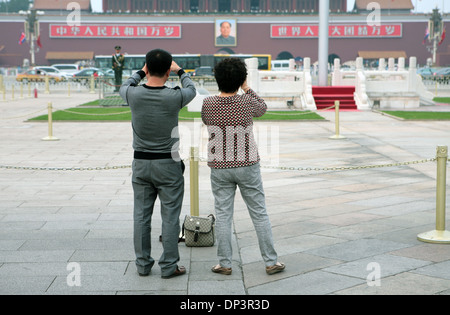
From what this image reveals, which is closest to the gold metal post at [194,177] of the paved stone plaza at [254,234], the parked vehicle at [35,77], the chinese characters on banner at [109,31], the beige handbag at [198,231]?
the beige handbag at [198,231]

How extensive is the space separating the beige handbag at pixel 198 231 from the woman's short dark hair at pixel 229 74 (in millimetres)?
1368

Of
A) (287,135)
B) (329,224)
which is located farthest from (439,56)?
(329,224)

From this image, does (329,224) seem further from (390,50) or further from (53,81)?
(390,50)

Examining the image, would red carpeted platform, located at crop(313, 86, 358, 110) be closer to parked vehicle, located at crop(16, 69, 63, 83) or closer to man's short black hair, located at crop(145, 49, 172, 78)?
man's short black hair, located at crop(145, 49, 172, 78)

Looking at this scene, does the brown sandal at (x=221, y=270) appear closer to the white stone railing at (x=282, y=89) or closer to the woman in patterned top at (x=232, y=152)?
the woman in patterned top at (x=232, y=152)

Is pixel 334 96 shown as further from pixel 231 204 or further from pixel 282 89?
pixel 231 204

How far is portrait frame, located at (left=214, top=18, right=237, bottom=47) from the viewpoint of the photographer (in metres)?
56.6

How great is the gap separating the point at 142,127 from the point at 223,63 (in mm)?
741

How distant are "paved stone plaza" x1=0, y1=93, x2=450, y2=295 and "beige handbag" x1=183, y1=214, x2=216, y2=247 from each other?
11 cm

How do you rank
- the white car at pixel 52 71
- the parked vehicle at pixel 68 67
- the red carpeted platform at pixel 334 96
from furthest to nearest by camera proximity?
the parked vehicle at pixel 68 67 < the white car at pixel 52 71 < the red carpeted platform at pixel 334 96

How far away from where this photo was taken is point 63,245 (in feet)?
18.2

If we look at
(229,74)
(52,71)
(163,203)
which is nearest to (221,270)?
(163,203)

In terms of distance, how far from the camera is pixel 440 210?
18.7 feet

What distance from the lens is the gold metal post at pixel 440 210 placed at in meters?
5.56
